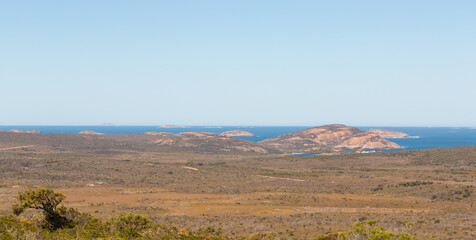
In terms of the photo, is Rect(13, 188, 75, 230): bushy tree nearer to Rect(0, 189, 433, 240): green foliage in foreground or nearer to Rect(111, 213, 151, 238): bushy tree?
Rect(0, 189, 433, 240): green foliage in foreground

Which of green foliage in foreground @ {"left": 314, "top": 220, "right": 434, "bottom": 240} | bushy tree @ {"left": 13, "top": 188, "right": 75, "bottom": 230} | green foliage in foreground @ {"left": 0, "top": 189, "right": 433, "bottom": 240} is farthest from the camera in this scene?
bushy tree @ {"left": 13, "top": 188, "right": 75, "bottom": 230}

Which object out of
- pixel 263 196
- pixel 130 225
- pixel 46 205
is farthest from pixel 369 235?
pixel 263 196

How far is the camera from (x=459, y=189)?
172 ft

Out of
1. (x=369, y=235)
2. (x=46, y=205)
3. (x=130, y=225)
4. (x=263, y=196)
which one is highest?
(x=46, y=205)

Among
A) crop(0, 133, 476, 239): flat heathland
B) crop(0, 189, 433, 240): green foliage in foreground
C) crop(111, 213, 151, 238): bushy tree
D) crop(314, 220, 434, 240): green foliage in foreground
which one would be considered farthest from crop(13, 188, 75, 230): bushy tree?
crop(314, 220, 434, 240): green foliage in foreground

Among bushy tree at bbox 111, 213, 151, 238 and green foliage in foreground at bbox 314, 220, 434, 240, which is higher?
green foliage in foreground at bbox 314, 220, 434, 240

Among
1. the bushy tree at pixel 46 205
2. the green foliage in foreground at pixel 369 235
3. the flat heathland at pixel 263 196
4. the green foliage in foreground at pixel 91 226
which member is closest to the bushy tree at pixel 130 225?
the green foliage in foreground at pixel 91 226

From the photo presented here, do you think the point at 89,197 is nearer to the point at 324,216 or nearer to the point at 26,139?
the point at 324,216

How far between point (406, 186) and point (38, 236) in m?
55.2

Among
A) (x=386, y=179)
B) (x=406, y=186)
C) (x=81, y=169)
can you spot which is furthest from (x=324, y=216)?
(x=81, y=169)

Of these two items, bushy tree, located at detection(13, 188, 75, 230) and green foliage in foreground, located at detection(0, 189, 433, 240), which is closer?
green foliage in foreground, located at detection(0, 189, 433, 240)

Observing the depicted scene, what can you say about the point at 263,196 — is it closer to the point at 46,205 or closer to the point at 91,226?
the point at 91,226

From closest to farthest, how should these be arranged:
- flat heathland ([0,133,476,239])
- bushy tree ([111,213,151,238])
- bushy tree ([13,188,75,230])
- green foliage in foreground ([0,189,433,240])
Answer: green foliage in foreground ([0,189,433,240]) → bushy tree ([13,188,75,230]) → bushy tree ([111,213,151,238]) → flat heathland ([0,133,476,239])

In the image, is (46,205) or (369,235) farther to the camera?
(46,205)
